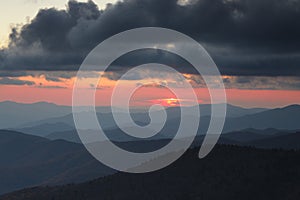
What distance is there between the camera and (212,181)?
119688 millimetres

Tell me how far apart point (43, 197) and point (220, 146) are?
63.1 metres

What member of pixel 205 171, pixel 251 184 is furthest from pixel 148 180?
pixel 251 184

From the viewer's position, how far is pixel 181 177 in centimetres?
13100

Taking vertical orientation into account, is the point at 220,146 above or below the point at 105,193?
above

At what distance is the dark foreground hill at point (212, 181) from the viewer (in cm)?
10819

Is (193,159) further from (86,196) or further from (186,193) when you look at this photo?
(86,196)

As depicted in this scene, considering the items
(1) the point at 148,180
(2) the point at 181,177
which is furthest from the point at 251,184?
(1) the point at 148,180

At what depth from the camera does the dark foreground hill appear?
4259 inches

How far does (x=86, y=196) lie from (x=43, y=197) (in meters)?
20.3

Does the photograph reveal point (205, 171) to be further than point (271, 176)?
Yes

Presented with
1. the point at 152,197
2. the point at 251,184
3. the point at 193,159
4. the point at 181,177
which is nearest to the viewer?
the point at 251,184

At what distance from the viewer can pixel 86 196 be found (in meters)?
138

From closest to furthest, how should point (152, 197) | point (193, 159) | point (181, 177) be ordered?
point (152, 197) < point (181, 177) < point (193, 159)

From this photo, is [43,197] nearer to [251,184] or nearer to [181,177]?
[181,177]
